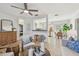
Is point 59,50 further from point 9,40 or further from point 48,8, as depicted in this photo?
point 9,40

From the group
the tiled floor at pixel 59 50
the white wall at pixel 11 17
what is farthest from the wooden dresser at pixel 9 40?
the tiled floor at pixel 59 50

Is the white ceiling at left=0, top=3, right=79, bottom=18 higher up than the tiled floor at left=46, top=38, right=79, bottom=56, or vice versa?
the white ceiling at left=0, top=3, right=79, bottom=18

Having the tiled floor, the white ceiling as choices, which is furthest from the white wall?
the tiled floor

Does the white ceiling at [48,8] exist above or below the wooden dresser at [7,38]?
above

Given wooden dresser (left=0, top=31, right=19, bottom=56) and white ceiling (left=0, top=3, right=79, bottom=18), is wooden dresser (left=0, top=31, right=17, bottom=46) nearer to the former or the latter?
wooden dresser (left=0, top=31, right=19, bottom=56)

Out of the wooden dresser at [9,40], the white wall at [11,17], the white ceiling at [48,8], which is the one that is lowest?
the wooden dresser at [9,40]

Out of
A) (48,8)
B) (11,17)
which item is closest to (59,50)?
(48,8)

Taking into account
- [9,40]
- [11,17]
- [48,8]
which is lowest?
[9,40]

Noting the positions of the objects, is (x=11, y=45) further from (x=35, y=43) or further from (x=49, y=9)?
(x=49, y=9)

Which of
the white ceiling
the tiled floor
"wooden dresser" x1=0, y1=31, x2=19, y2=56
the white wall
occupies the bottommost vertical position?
the tiled floor

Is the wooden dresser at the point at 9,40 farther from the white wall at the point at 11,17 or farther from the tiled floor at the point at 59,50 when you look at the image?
the tiled floor at the point at 59,50

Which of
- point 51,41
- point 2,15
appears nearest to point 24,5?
point 2,15

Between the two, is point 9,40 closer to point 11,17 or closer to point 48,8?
point 11,17

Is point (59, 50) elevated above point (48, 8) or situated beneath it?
situated beneath
